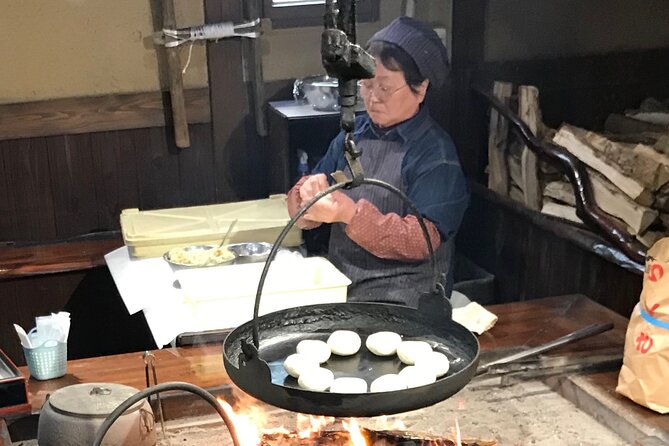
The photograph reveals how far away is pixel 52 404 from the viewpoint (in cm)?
183

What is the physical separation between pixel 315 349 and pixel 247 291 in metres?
0.88

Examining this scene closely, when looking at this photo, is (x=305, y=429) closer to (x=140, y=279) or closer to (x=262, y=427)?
(x=262, y=427)

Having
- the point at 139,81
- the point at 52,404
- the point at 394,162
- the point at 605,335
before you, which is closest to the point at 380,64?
the point at 394,162

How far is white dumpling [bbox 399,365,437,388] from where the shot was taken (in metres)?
1.63

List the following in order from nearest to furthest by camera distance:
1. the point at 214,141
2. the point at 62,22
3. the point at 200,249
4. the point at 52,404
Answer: the point at 52,404 → the point at 200,249 → the point at 62,22 → the point at 214,141

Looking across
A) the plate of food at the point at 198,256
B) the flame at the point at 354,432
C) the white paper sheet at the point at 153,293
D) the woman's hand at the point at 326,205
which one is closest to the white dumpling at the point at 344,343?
the flame at the point at 354,432

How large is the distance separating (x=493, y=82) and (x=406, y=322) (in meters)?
2.67

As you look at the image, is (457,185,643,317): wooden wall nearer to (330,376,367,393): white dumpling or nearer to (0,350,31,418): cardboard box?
(330,376,367,393): white dumpling

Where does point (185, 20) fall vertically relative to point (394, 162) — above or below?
above

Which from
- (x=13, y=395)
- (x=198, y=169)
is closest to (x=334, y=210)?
(x=13, y=395)

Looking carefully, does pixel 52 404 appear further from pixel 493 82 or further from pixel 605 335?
pixel 493 82

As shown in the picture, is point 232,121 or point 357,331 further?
point 232,121

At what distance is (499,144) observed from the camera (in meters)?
4.33

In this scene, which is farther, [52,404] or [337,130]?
[337,130]
